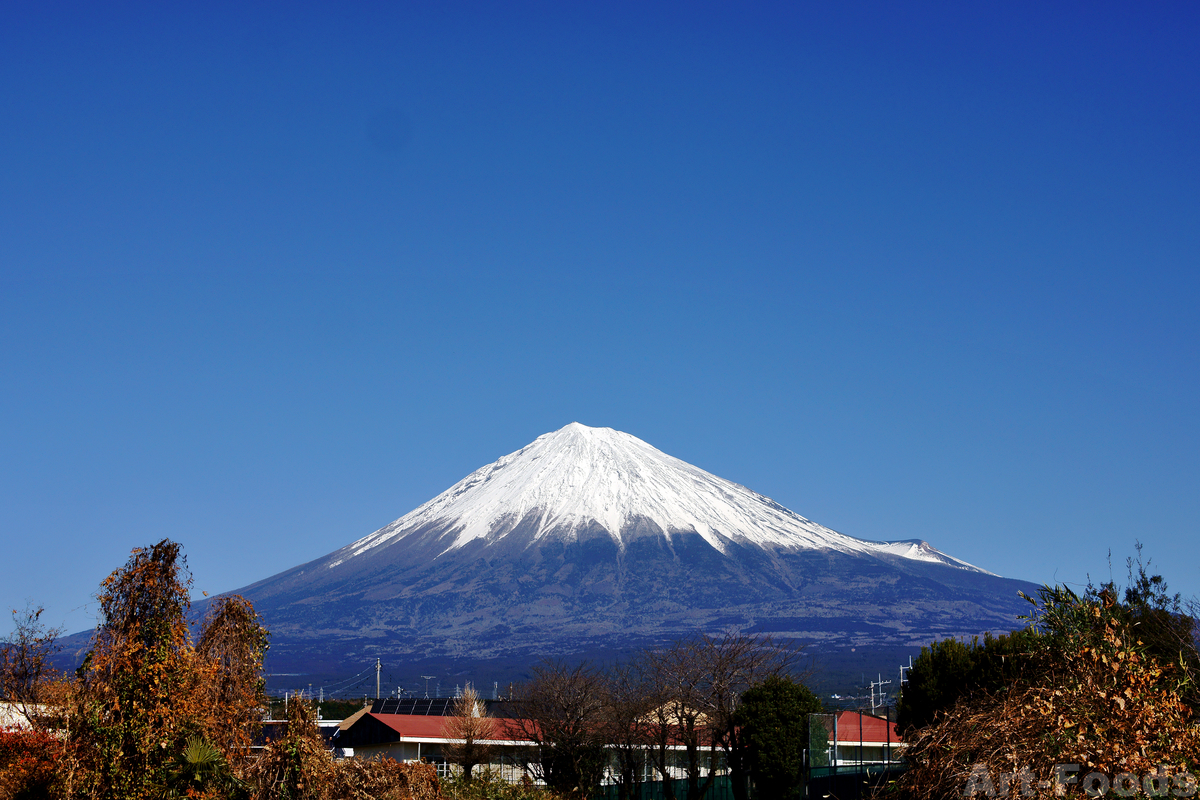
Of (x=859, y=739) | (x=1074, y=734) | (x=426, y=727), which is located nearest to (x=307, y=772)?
(x=1074, y=734)

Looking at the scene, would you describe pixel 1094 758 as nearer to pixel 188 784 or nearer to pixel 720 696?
pixel 188 784

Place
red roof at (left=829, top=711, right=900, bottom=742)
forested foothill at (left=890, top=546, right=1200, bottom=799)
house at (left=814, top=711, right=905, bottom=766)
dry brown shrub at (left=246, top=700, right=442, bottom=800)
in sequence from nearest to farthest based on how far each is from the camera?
forested foothill at (left=890, top=546, right=1200, bottom=799)
dry brown shrub at (left=246, top=700, right=442, bottom=800)
house at (left=814, top=711, right=905, bottom=766)
red roof at (left=829, top=711, right=900, bottom=742)

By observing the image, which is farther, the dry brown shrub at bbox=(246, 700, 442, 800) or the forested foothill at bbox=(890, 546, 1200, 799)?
the dry brown shrub at bbox=(246, 700, 442, 800)

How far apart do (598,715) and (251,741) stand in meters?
29.5

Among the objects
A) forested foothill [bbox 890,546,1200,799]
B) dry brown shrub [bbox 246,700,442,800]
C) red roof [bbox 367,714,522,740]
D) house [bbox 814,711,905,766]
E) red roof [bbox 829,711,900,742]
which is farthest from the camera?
red roof [bbox 367,714,522,740]

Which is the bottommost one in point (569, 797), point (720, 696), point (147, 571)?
point (569, 797)

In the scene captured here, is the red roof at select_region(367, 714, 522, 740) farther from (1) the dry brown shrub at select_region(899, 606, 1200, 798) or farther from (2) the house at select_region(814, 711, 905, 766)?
(1) the dry brown shrub at select_region(899, 606, 1200, 798)

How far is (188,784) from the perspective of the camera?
58.1ft

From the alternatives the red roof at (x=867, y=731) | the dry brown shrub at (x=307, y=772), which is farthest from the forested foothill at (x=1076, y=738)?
the red roof at (x=867, y=731)

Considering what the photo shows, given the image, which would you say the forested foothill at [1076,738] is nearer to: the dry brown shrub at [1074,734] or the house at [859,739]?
the dry brown shrub at [1074,734]

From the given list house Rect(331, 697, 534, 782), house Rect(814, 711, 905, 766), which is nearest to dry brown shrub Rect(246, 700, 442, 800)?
house Rect(814, 711, 905, 766)

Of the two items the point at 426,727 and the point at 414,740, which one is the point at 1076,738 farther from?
the point at 426,727

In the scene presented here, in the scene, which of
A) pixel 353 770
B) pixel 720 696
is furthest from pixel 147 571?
pixel 720 696

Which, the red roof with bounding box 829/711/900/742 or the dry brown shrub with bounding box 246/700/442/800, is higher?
the dry brown shrub with bounding box 246/700/442/800
